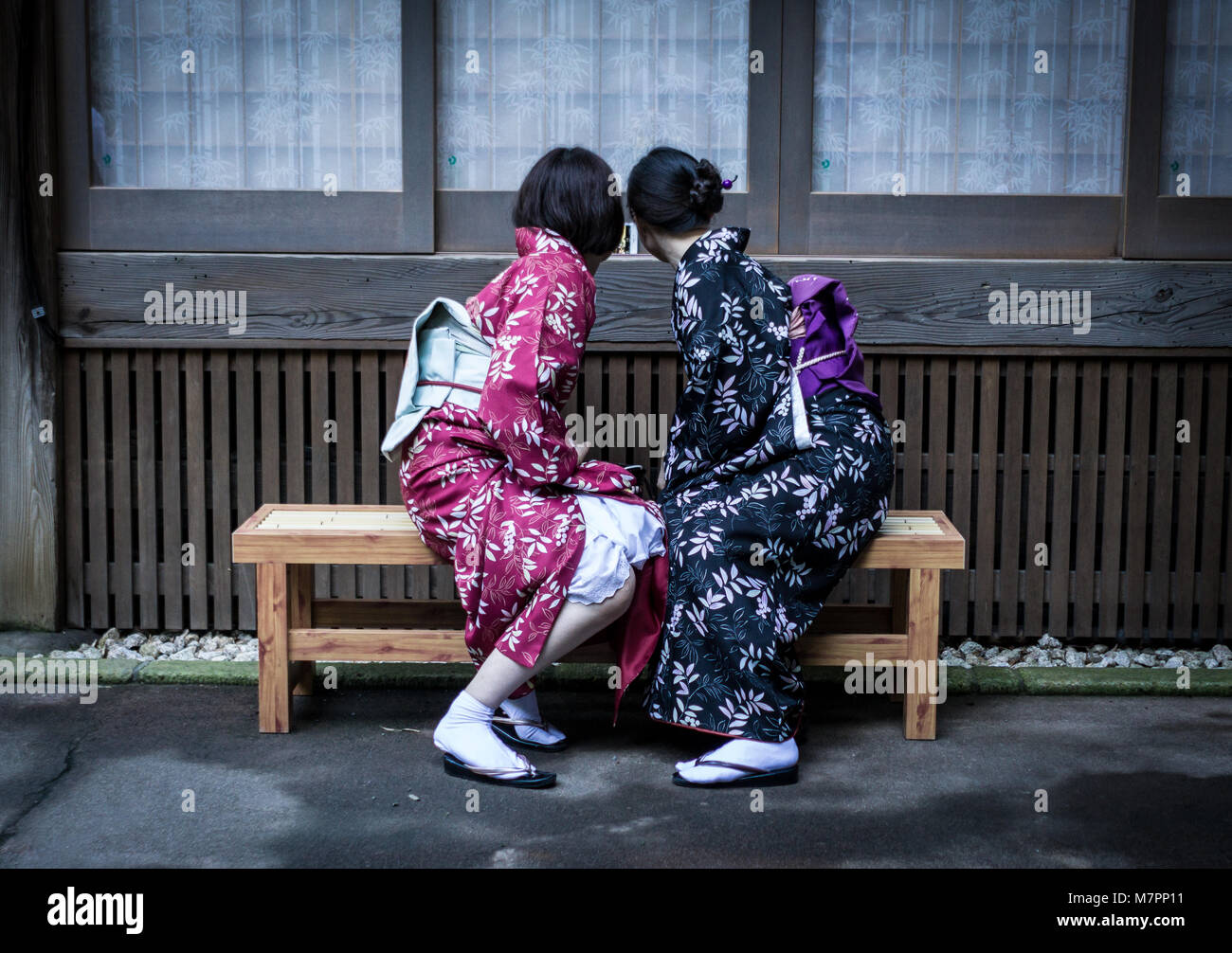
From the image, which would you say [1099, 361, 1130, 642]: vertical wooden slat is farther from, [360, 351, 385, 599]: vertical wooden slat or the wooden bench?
[360, 351, 385, 599]: vertical wooden slat

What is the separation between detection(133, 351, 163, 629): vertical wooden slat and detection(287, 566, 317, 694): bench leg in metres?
0.91

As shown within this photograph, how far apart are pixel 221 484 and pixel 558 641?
197cm

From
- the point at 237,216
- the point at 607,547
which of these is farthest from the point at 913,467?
the point at 237,216

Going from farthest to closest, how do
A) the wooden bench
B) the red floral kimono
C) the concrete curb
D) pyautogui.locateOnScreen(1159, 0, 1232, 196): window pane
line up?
1. pyautogui.locateOnScreen(1159, 0, 1232, 196): window pane
2. the concrete curb
3. the wooden bench
4. the red floral kimono

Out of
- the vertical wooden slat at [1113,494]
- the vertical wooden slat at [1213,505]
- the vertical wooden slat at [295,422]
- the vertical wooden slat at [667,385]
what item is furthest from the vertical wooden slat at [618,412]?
the vertical wooden slat at [1213,505]

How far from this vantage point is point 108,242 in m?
4.81

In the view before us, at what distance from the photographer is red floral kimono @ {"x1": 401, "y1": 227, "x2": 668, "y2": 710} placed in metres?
3.52

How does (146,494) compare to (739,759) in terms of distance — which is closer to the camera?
(739,759)

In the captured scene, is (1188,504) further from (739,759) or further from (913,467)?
(739,759)

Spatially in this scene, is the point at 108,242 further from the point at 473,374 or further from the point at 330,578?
the point at 473,374

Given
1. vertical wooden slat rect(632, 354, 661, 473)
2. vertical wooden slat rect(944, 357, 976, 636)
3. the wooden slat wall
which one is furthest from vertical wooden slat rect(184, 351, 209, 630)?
vertical wooden slat rect(944, 357, 976, 636)

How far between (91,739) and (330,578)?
4.08 ft

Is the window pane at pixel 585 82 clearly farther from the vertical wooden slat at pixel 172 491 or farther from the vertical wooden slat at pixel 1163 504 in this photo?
the vertical wooden slat at pixel 1163 504

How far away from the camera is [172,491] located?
4910 mm
